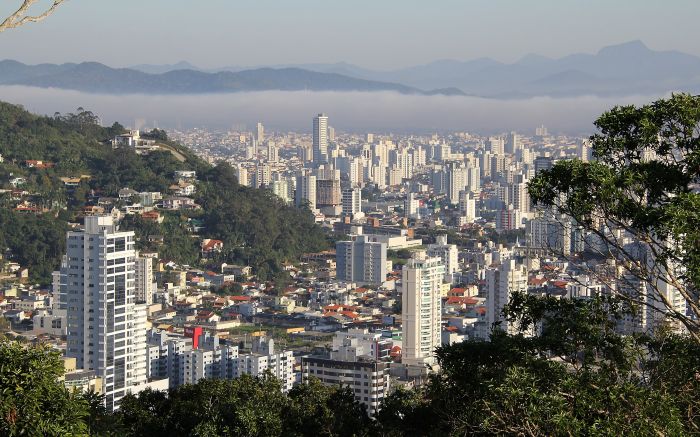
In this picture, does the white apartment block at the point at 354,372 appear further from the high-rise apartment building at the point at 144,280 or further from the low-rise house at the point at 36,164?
the low-rise house at the point at 36,164

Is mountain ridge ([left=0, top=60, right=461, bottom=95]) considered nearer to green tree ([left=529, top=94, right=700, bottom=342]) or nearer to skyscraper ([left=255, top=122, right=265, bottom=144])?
skyscraper ([left=255, top=122, right=265, bottom=144])

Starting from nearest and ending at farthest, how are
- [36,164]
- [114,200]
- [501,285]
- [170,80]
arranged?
[501,285]
[114,200]
[36,164]
[170,80]

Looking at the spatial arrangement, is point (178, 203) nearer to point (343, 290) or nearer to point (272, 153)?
point (343, 290)

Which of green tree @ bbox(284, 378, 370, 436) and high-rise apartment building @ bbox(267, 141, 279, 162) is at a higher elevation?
green tree @ bbox(284, 378, 370, 436)

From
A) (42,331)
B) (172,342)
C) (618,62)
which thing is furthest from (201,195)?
(618,62)

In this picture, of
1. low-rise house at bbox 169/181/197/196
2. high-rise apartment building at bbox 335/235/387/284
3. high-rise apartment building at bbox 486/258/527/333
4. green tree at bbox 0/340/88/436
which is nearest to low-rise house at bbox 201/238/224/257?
low-rise house at bbox 169/181/197/196

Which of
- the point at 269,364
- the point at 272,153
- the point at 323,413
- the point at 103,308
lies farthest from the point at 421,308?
the point at 272,153

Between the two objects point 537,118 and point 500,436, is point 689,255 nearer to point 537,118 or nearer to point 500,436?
point 500,436
